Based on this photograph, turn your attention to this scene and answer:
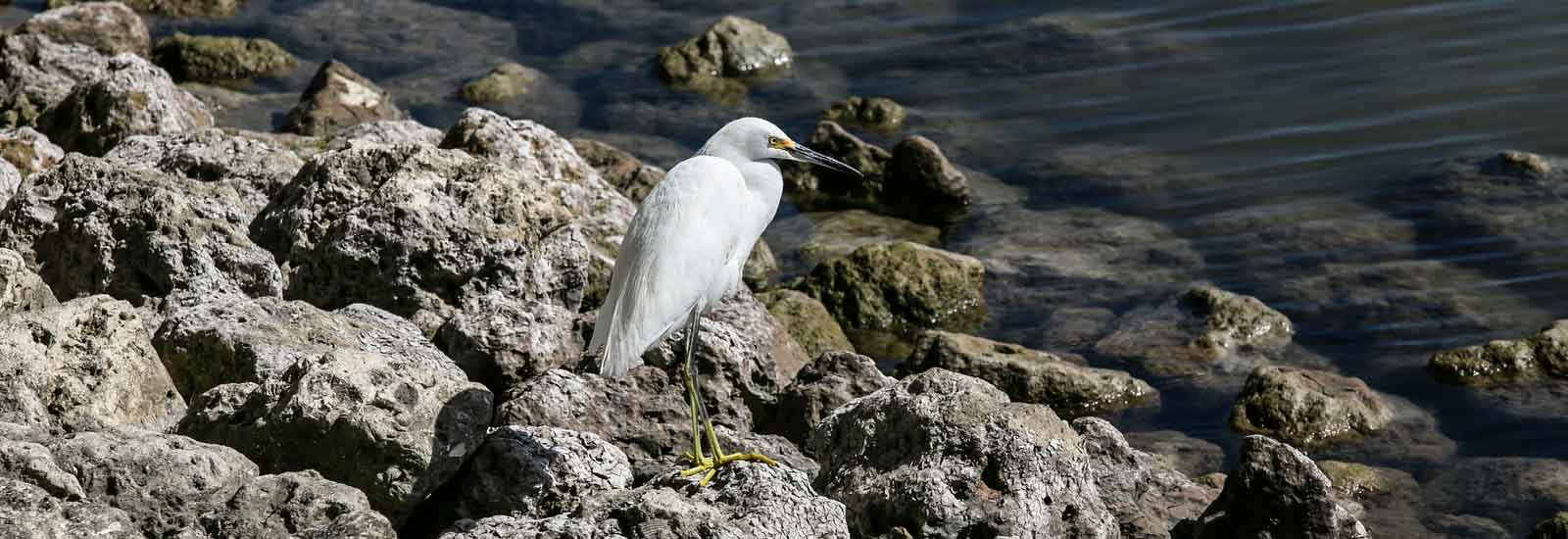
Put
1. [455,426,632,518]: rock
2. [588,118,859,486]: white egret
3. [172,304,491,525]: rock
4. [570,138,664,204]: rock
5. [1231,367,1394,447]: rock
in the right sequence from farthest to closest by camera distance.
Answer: [570,138,664,204]: rock
[1231,367,1394,447]: rock
[588,118,859,486]: white egret
[455,426,632,518]: rock
[172,304,491,525]: rock

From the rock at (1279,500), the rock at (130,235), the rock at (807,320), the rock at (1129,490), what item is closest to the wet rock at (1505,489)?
the rock at (1129,490)

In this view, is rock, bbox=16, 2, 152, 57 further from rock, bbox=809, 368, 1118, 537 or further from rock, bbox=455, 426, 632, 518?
rock, bbox=809, 368, 1118, 537

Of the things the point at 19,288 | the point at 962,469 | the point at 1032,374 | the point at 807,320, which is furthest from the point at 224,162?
the point at 962,469

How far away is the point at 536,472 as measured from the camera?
4941 millimetres

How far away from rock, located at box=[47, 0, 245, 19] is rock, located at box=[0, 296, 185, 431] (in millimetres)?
10708

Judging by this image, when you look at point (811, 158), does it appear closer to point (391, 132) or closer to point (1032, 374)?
point (1032, 374)

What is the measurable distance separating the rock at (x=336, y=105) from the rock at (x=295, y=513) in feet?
22.8

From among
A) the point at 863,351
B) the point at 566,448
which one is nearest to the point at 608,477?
the point at 566,448

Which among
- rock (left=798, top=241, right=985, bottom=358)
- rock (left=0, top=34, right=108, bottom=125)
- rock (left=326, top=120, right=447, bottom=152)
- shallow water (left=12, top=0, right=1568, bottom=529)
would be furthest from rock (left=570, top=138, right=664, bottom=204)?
rock (left=0, top=34, right=108, bottom=125)

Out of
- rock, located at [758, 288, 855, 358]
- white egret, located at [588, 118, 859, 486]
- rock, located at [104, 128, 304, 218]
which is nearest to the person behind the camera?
white egret, located at [588, 118, 859, 486]

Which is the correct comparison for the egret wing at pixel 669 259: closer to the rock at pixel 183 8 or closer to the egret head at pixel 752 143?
the egret head at pixel 752 143

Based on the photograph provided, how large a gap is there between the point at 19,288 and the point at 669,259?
2.27 m

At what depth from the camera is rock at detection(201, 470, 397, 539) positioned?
426 centimetres

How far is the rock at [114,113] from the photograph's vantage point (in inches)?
355
